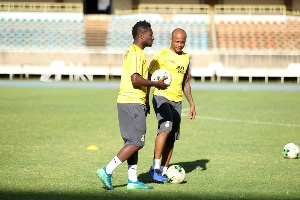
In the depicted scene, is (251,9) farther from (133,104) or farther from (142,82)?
(142,82)

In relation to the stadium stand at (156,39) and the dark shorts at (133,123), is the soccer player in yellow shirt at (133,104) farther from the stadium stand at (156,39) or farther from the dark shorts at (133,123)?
the stadium stand at (156,39)

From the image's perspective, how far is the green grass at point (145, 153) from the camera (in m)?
7.40

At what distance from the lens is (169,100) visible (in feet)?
27.8

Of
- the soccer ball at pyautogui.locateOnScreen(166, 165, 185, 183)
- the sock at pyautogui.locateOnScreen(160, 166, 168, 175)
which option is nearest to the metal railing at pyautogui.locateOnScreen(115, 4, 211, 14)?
the sock at pyautogui.locateOnScreen(160, 166, 168, 175)

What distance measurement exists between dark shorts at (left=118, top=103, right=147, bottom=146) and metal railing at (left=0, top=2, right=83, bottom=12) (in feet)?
140

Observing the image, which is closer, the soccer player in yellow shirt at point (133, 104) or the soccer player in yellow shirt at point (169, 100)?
the soccer player in yellow shirt at point (133, 104)

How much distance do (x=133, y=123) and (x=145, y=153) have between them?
12.1 feet

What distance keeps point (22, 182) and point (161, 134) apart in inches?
76.5

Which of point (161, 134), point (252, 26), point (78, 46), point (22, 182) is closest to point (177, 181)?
point (161, 134)

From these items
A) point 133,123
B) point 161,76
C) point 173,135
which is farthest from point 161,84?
point 173,135

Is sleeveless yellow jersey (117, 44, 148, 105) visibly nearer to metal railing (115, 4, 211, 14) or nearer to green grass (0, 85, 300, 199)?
green grass (0, 85, 300, 199)

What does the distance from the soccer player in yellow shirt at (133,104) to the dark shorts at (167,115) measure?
88cm

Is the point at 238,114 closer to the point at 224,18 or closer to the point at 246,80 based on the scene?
the point at 246,80

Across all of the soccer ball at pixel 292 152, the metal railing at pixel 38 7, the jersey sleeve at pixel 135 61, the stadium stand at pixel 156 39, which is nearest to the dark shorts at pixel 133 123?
the jersey sleeve at pixel 135 61
